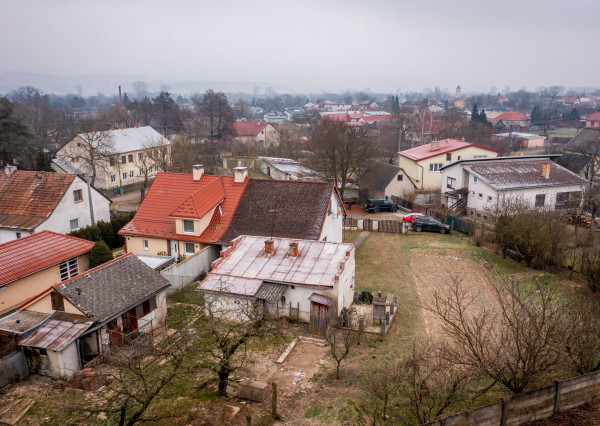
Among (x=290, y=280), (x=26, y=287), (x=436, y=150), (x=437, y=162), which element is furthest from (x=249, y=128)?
(x=290, y=280)

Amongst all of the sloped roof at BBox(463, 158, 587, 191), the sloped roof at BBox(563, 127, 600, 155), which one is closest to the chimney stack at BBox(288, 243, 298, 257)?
the sloped roof at BBox(463, 158, 587, 191)

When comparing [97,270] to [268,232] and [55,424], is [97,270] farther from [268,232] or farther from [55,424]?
[268,232]

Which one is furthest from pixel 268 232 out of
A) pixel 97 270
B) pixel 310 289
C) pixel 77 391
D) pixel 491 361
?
pixel 491 361

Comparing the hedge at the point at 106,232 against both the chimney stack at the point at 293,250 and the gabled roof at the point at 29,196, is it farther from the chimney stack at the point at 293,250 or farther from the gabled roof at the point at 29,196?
the chimney stack at the point at 293,250

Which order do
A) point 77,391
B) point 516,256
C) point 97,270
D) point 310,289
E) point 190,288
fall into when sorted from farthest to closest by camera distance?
point 516,256 → point 190,288 → point 310,289 → point 97,270 → point 77,391

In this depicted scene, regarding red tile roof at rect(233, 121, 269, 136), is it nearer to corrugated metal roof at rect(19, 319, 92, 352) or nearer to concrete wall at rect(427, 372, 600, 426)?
corrugated metal roof at rect(19, 319, 92, 352)

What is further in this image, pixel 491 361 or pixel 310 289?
pixel 310 289
